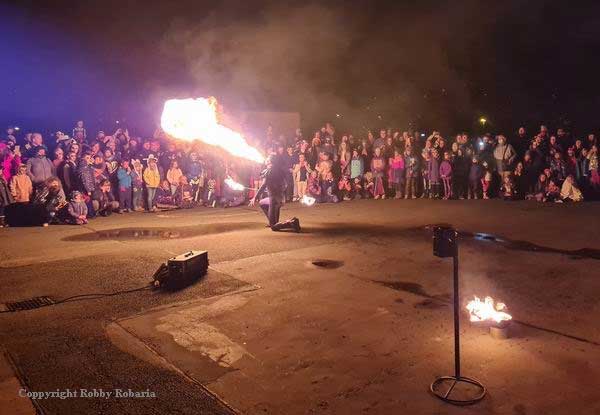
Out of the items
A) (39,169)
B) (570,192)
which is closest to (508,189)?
(570,192)

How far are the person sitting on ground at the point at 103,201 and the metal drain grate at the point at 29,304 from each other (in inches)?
300

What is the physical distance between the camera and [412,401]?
3994 millimetres

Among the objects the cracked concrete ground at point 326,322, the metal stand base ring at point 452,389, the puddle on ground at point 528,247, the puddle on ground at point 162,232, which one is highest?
the puddle on ground at point 162,232

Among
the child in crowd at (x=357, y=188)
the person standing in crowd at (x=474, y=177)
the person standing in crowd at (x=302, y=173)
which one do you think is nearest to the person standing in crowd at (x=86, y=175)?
the person standing in crowd at (x=302, y=173)

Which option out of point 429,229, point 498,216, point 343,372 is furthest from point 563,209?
point 343,372

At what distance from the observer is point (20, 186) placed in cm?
1277

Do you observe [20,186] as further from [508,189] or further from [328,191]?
[508,189]

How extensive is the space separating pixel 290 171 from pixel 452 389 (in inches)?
526

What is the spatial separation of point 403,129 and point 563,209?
351 inches

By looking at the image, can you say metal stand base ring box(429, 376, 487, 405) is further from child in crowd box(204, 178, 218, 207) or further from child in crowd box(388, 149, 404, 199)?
child in crowd box(388, 149, 404, 199)

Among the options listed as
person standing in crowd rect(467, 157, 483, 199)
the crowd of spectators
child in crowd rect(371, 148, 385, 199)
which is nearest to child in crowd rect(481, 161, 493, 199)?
the crowd of spectators

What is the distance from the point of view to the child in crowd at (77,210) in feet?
41.4

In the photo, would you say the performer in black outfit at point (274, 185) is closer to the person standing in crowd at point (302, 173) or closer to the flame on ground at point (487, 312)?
the person standing in crowd at point (302, 173)

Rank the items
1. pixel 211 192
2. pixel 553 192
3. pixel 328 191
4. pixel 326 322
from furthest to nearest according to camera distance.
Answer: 1. pixel 328 191
2. pixel 211 192
3. pixel 553 192
4. pixel 326 322
